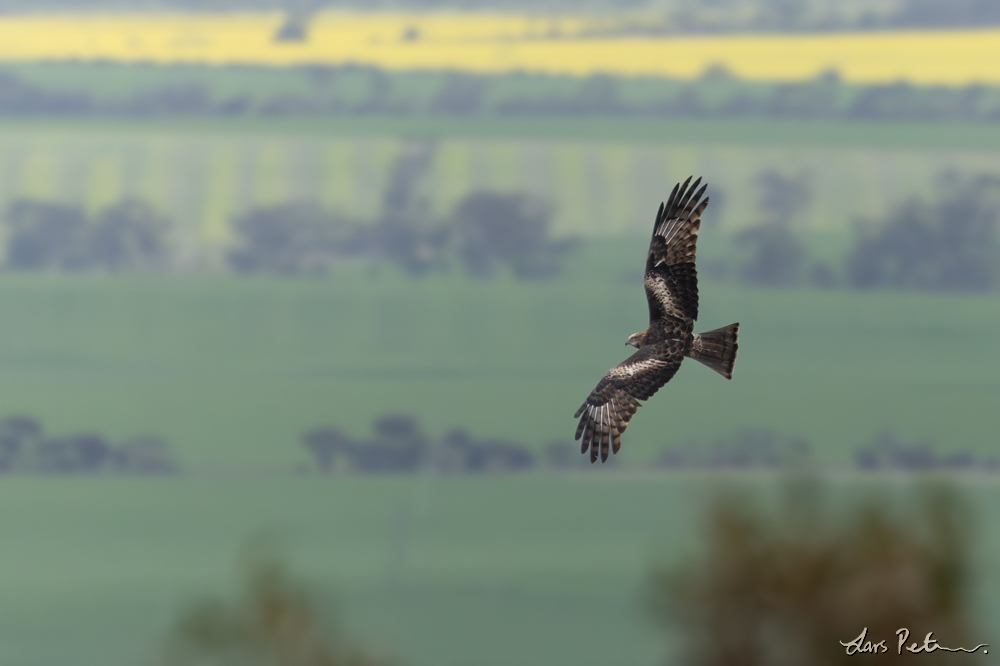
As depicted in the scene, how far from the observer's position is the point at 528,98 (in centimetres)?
16362

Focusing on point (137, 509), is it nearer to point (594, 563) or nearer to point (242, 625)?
point (594, 563)

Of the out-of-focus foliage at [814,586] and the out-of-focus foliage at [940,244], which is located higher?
the out-of-focus foliage at [940,244]

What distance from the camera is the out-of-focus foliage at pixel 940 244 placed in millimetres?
142625

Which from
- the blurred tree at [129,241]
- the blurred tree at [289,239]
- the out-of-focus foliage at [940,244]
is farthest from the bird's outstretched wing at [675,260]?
the blurred tree at [129,241]

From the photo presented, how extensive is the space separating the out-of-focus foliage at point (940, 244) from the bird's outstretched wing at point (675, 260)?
438 ft

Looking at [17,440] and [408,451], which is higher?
[17,440]

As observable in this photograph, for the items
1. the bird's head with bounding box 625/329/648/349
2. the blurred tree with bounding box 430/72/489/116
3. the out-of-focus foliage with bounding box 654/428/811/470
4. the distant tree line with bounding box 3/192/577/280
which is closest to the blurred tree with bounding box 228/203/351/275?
the distant tree line with bounding box 3/192/577/280

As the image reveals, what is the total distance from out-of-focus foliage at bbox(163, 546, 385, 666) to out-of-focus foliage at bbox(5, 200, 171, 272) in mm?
82363

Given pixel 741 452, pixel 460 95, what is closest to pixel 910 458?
pixel 741 452

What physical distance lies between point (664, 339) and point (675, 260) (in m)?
0.93

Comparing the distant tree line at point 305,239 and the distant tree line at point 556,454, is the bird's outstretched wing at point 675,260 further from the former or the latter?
the distant tree line at point 305,239

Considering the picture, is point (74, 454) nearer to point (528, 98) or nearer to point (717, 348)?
point (528, 98)

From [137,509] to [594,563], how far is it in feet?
155

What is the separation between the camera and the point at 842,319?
456 feet
